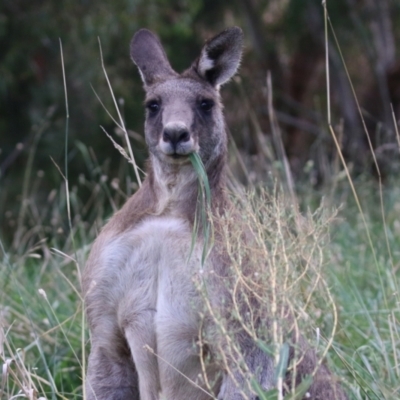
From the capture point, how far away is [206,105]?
437 centimetres

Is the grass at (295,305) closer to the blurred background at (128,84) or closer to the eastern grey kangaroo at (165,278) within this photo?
the eastern grey kangaroo at (165,278)

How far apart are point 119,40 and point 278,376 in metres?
7.24

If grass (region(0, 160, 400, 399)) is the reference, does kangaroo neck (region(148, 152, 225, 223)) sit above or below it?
above

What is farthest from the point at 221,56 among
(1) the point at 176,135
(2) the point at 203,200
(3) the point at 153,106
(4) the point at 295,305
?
(4) the point at 295,305

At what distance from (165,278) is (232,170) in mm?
4607

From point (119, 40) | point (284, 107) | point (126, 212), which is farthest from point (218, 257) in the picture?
point (284, 107)

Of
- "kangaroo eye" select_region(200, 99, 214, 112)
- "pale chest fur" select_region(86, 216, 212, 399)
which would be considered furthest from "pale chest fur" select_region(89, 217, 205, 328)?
"kangaroo eye" select_region(200, 99, 214, 112)

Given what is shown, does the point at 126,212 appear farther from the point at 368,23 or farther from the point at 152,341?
the point at 368,23

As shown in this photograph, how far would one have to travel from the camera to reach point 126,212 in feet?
14.1

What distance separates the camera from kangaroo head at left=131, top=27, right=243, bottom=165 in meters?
4.06

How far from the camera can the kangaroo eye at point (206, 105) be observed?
4.36 metres

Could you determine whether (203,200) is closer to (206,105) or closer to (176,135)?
(176,135)

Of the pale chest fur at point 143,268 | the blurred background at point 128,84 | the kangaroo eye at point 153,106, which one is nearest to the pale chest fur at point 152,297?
the pale chest fur at point 143,268

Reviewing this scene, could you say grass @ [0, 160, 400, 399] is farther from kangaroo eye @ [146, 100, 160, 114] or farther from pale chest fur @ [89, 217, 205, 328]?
kangaroo eye @ [146, 100, 160, 114]
